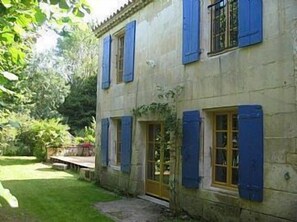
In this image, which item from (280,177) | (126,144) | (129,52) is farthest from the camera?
(129,52)

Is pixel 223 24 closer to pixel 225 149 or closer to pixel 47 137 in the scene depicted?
pixel 225 149

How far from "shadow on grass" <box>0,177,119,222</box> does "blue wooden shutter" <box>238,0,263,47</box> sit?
173 inches

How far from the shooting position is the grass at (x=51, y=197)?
25.9 feet

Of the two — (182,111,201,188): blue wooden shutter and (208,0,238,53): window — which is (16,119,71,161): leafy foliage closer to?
(182,111,201,188): blue wooden shutter

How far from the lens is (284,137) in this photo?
5844mm

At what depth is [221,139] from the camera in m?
7.45

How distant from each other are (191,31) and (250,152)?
2.96 metres

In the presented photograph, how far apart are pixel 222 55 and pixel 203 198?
2788mm

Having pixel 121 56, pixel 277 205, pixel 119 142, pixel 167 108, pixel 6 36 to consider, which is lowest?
pixel 277 205

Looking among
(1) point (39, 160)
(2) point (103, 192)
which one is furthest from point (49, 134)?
(2) point (103, 192)

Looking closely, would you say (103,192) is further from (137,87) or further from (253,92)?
(253,92)

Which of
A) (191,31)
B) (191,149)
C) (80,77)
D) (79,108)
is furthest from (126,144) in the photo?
(80,77)

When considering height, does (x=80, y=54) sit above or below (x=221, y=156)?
above

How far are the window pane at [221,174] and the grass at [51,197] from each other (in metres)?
2.38
